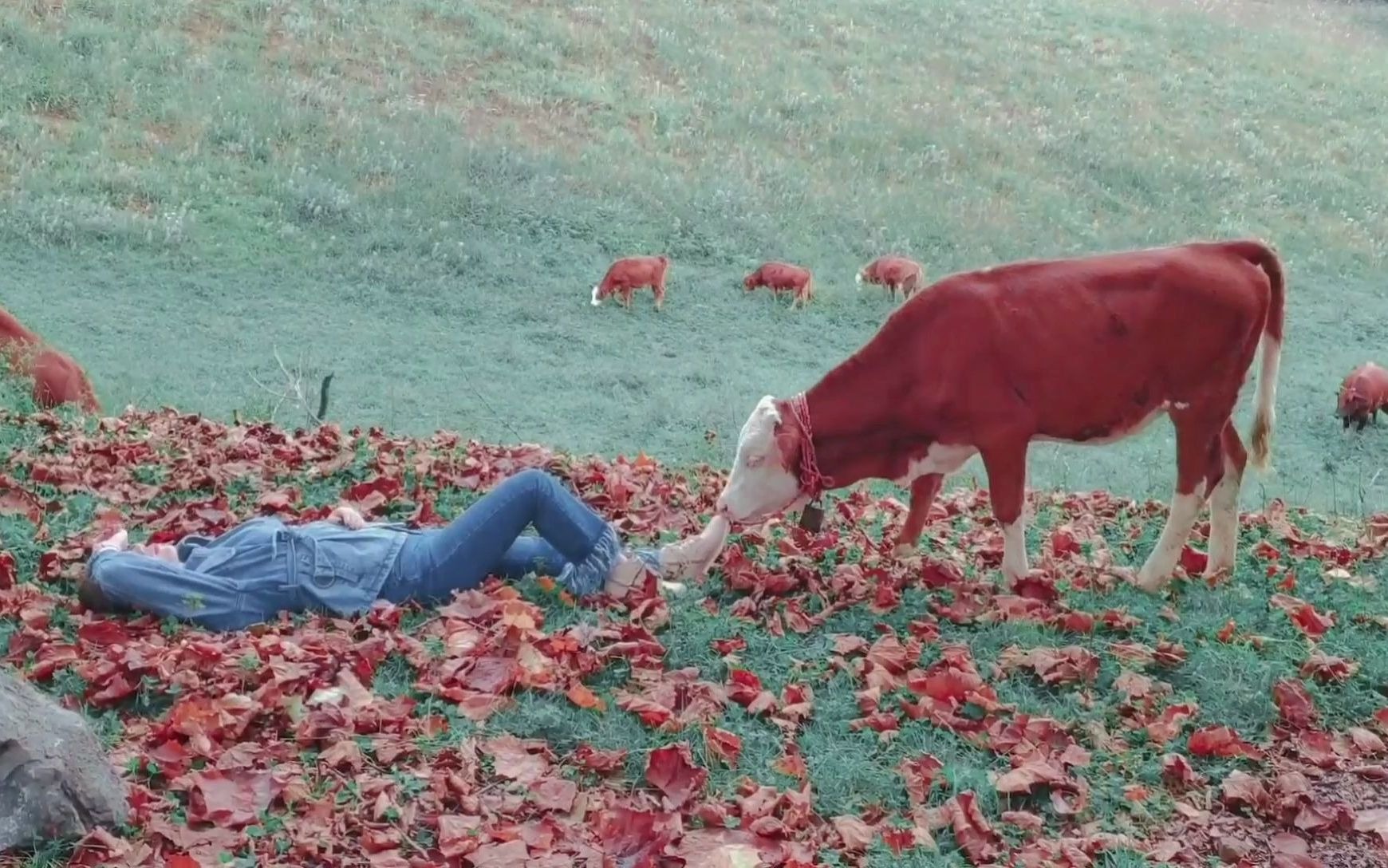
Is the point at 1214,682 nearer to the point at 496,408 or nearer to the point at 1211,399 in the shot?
the point at 1211,399

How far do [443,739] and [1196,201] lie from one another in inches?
684

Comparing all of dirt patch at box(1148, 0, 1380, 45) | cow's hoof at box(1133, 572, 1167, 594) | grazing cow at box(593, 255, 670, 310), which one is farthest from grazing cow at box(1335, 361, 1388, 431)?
dirt patch at box(1148, 0, 1380, 45)

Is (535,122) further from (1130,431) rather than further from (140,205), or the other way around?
(1130,431)

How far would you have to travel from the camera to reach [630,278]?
44.9 ft

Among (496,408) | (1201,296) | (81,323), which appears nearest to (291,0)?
(81,323)

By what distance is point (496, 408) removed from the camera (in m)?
11.0

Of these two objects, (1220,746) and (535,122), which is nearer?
(1220,746)

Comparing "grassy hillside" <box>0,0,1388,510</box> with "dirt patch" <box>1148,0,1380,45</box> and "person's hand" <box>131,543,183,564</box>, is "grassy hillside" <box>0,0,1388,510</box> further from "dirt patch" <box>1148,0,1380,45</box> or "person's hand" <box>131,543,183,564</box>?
"person's hand" <box>131,543,183,564</box>

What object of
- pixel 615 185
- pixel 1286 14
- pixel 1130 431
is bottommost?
pixel 615 185

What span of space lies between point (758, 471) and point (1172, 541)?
1.59 meters

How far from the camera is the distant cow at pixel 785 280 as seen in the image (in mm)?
14078

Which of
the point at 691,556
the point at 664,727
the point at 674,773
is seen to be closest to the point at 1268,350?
the point at 691,556

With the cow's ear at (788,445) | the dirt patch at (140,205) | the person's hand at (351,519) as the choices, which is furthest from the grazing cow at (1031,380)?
the dirt patch at (140,205)

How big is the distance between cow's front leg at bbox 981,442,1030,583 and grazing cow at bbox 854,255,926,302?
9370 mm
